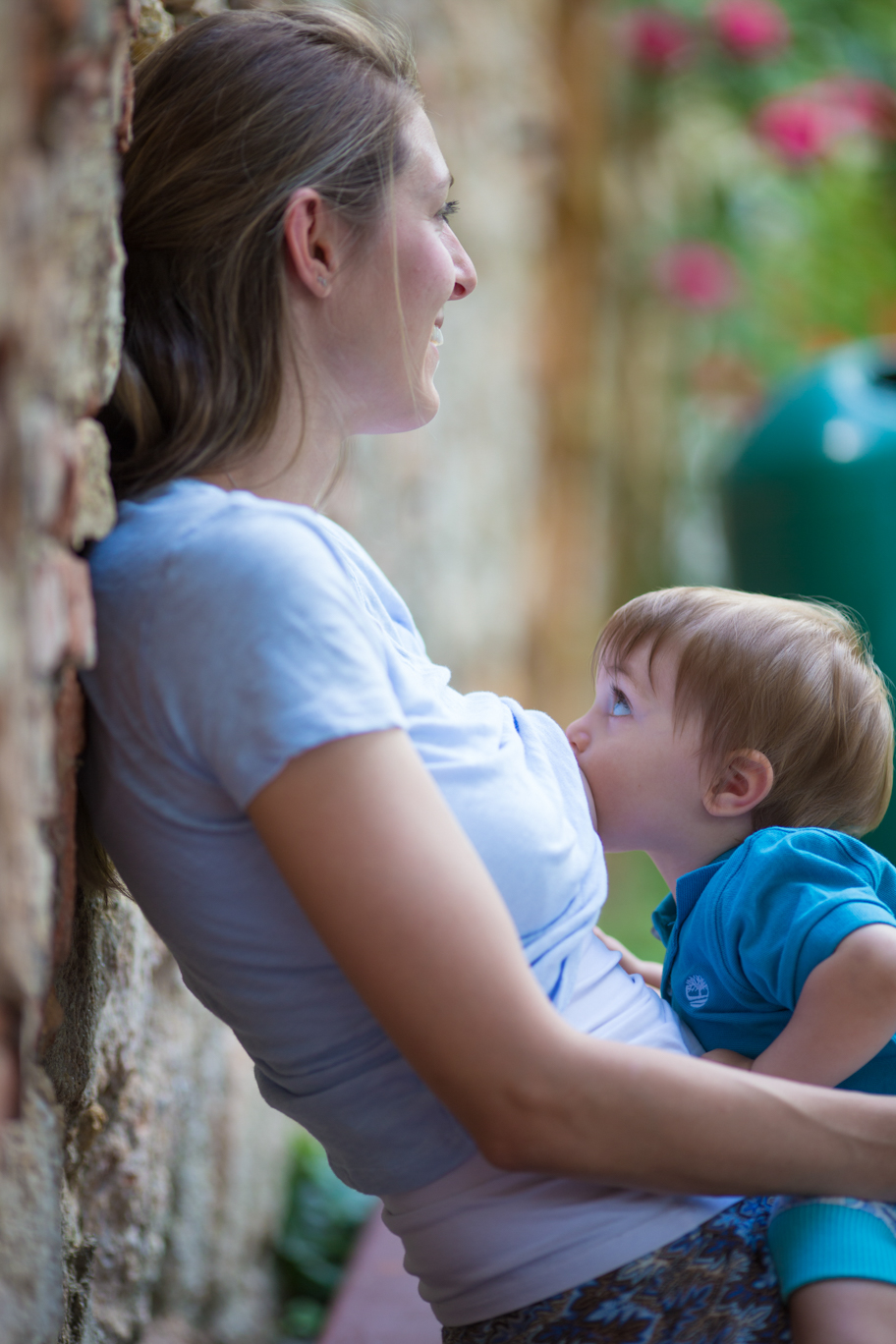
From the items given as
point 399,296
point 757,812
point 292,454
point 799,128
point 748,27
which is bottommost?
point 757,812

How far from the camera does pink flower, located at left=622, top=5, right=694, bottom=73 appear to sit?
4082mm

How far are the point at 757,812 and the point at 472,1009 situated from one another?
0.51 metres

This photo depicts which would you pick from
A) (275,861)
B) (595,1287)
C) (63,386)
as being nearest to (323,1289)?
(595,1287)

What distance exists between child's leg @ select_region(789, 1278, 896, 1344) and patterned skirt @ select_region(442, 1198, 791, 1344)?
35mm

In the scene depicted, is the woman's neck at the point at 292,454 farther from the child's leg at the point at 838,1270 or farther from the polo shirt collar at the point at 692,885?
the child's leg at the point at 838,1270

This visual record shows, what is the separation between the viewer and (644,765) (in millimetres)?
1214

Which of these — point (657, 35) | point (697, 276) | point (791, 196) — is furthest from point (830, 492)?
point (791, 196)

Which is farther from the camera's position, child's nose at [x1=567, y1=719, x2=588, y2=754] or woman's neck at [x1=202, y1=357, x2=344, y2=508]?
child's nose at [x1=567, y1=719, x2=588, y2=754]

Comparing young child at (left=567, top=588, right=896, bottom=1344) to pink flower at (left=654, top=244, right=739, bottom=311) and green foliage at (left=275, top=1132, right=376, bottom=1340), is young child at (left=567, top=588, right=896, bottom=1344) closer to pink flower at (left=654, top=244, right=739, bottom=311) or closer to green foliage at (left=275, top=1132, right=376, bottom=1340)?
green foliage at (left=275, top=1132, right=376, bottom=1340)

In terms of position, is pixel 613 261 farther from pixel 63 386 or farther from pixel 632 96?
pixel 63 386

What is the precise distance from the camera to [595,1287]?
3.07 feet

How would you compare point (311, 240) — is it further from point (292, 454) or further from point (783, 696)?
point (783, 696)

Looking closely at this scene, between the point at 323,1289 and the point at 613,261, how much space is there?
3.61 meters

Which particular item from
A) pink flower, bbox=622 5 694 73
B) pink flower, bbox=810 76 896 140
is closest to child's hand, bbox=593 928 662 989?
pink flower, bbox=810 76 896 140
